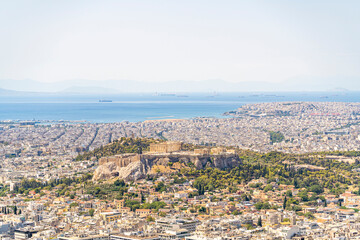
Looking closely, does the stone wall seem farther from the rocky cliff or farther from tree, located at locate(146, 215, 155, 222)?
tree, located at locate(146, 215, 155, 222)

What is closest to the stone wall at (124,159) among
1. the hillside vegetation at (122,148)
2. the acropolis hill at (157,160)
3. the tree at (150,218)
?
the acropolis hill at (157,160)

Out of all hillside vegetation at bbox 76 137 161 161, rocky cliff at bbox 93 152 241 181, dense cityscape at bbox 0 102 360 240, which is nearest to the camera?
dense cityscape at bbox 0 102 360 240

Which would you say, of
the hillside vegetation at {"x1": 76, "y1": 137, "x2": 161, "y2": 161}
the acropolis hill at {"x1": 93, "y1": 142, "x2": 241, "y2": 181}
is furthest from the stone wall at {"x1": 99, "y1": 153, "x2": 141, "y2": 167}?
the hillside vegetation at {"x1": 76, "y1": 137, "x2": 161, "y2": 161}

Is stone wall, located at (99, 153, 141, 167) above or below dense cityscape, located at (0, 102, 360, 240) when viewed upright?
above

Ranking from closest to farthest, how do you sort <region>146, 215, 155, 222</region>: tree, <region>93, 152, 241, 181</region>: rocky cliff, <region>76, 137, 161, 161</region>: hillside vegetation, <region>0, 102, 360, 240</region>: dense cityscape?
<region>0, 102, 360, 240</region>: dense cityscape, <region>146, 215, 155, 222</region>: tree, <region>93, 152, 241, 181</region>: rocky cliff, <region>76, 137, 161, 161</region>: hillside vegetation

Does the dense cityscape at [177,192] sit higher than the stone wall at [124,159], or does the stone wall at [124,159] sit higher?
the stone wall at [124,159]

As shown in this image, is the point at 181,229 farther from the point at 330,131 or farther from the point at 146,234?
the point at 330,131

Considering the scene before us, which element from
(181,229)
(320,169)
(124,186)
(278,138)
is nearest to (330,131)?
(278,138)

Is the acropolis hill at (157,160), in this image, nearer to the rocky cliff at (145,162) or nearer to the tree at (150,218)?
the rocky cliff at (145,162)
